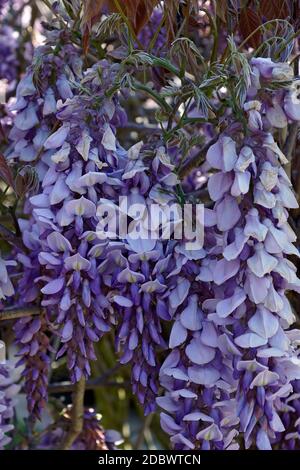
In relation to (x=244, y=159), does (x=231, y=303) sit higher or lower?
lower

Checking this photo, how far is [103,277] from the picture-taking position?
1239 mm

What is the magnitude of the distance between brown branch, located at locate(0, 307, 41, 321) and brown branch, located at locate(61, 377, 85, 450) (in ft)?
0.91

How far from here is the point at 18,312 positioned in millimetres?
1456

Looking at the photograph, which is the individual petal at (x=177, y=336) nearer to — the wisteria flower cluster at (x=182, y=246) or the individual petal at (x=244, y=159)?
the wisteria flower cluster at (x=182, y=246)

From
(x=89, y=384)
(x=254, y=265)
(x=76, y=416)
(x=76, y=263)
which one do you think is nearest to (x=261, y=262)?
(x=254, y=265)

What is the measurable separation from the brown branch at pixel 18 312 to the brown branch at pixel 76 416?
0.91ft

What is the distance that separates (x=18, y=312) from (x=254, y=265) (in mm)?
505

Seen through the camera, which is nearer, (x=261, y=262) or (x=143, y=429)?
(x=261, y=262)

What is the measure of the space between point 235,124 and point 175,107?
19cm

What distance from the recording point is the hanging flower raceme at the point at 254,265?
3.57 ft

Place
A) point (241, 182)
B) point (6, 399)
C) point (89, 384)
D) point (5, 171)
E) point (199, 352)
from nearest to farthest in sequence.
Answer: point (241, 182), point (199, 352), point (5, 171), point (6, 399), point (89, 384)

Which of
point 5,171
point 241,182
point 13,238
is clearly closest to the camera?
point 241,182

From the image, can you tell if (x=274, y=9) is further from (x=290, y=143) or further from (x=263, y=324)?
(x=263, y=324)
